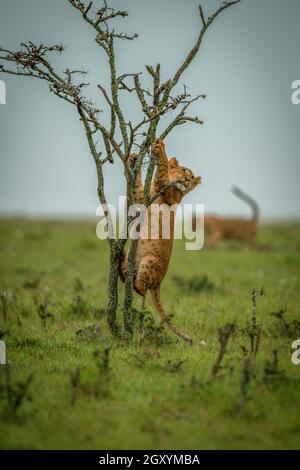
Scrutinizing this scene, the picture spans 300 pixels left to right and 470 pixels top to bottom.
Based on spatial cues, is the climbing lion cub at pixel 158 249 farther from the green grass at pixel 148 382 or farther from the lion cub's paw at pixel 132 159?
the green grass at pixel 148 382

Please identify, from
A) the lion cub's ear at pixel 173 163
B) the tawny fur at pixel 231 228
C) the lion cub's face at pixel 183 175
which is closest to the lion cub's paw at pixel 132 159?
the lion cub's face at pixel 183 175

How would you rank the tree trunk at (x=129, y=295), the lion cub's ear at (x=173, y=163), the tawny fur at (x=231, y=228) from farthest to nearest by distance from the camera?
the tawny fur at (x=231, y=228) < the lion cub's ear at (x=173, y=163) < the tree trunk at (x=129, y=295)

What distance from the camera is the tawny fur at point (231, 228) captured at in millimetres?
22858

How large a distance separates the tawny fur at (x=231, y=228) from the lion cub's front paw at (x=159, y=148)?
14.9m

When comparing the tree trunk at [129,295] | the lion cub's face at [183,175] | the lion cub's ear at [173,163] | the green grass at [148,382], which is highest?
the lion cub's ear at [173,163]

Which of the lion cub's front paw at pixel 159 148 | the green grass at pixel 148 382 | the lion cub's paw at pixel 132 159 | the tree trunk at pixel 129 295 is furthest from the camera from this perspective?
the lion cub's paw at pixel 132 159

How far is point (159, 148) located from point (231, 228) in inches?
621

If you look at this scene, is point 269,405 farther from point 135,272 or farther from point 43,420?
point 135,272

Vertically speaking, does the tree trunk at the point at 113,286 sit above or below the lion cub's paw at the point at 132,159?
below

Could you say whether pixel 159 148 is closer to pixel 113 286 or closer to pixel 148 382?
pixel 113 286

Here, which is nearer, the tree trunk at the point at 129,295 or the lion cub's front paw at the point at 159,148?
the tree trunk at the point at 129,295

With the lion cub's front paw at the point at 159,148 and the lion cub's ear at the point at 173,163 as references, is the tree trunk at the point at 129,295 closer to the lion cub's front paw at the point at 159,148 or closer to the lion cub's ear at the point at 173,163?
the lion cub's front paw at the point at 159,148

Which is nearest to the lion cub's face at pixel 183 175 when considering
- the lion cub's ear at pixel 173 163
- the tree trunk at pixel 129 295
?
the lion cub's ear at pixel 173 163
